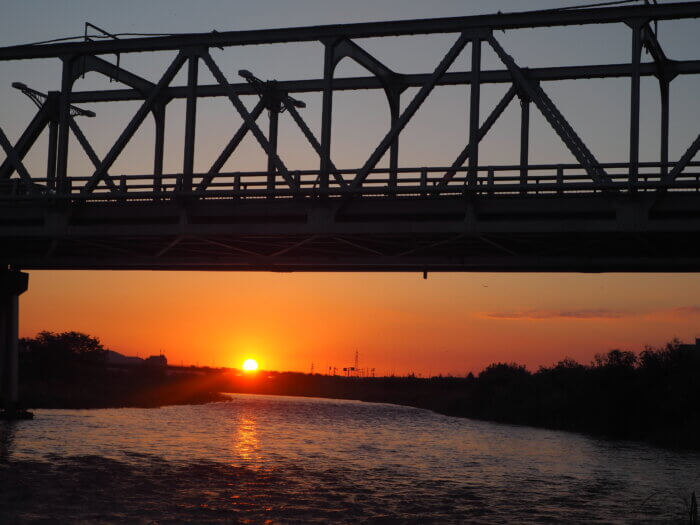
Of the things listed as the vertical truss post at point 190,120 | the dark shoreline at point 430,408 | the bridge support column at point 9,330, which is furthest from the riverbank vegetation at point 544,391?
the vertical truss post at point 190,120

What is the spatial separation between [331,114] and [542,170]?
25.9ft

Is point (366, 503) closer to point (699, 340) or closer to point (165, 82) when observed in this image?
point (165, 82)

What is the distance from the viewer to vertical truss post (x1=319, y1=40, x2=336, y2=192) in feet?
105

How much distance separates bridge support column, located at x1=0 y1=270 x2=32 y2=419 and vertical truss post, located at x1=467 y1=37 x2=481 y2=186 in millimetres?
26777

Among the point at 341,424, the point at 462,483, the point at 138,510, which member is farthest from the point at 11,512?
the point at 341,424

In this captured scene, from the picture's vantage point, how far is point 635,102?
96.4 ft

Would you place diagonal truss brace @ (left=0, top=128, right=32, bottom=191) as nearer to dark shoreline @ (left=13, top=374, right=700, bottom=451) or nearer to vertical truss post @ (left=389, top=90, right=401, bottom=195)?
vertical truss post @ (left=389, top=90, right=401, bottom=195)

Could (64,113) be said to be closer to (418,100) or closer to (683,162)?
(418,100)

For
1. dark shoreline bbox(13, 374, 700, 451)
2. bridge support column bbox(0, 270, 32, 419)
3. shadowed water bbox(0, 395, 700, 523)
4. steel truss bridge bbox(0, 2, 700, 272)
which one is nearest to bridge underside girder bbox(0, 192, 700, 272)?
steel truss bridge bbox(0, 2, 700, 272)

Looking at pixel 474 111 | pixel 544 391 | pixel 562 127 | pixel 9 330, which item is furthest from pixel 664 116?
pixel 544 391

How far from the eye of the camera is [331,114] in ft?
108

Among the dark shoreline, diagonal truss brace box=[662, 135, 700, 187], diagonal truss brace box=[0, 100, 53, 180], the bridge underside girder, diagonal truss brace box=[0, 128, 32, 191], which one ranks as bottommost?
A: the dark shoreline

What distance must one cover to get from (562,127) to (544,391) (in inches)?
2617

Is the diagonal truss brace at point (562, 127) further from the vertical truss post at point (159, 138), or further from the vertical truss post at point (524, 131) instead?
the vertical truss post at point (159, 138)
